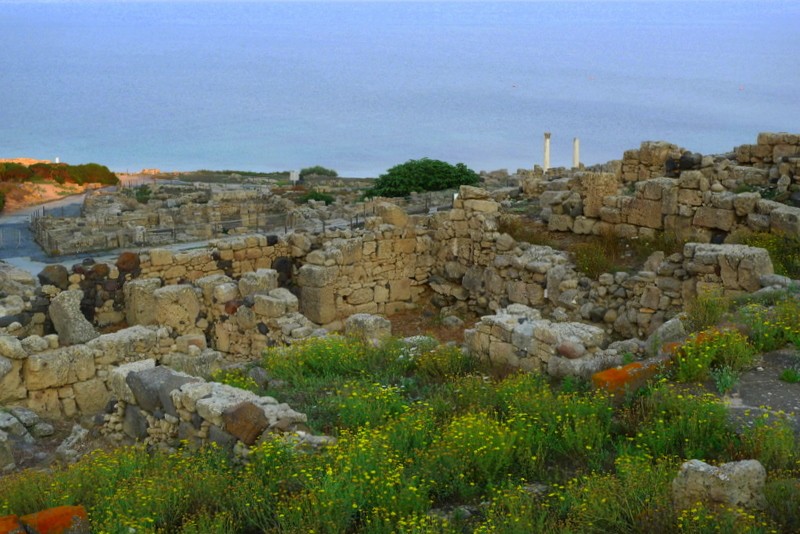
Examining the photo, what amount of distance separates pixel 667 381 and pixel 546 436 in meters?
1.68

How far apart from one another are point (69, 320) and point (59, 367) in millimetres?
2523

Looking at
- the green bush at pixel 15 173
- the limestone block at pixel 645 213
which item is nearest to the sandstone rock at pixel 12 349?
the limestone block at pixel 645 213

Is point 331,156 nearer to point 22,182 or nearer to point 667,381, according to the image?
point 22,182

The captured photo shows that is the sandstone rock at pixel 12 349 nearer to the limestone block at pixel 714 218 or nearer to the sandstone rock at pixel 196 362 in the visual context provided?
the sandstone rock at pixel 196 362

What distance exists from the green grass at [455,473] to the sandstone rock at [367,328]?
353 centimetres

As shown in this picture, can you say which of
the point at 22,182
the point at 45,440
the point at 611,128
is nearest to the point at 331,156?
the point at 611,128

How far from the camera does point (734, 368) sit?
370 inches

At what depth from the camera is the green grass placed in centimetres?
669

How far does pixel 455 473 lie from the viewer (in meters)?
7.77

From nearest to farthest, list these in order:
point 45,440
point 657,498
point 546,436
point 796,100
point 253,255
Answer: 1. point 657,498
2. point 546,436
3. point 45,440
4. point 253,255
5. point 796,100

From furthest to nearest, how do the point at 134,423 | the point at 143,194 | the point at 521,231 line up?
the point at 143,194, the point at 521,231, the point at 134,423

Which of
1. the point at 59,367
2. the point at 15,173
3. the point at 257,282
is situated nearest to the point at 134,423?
the point at 59,367

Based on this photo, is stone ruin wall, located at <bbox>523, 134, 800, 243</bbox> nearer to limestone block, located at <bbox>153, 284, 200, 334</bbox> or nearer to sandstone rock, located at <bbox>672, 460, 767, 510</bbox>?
limestone block, located at <bbox>153, 284, 200, 334</bbox>

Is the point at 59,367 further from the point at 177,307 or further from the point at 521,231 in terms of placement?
the point at 521,231
